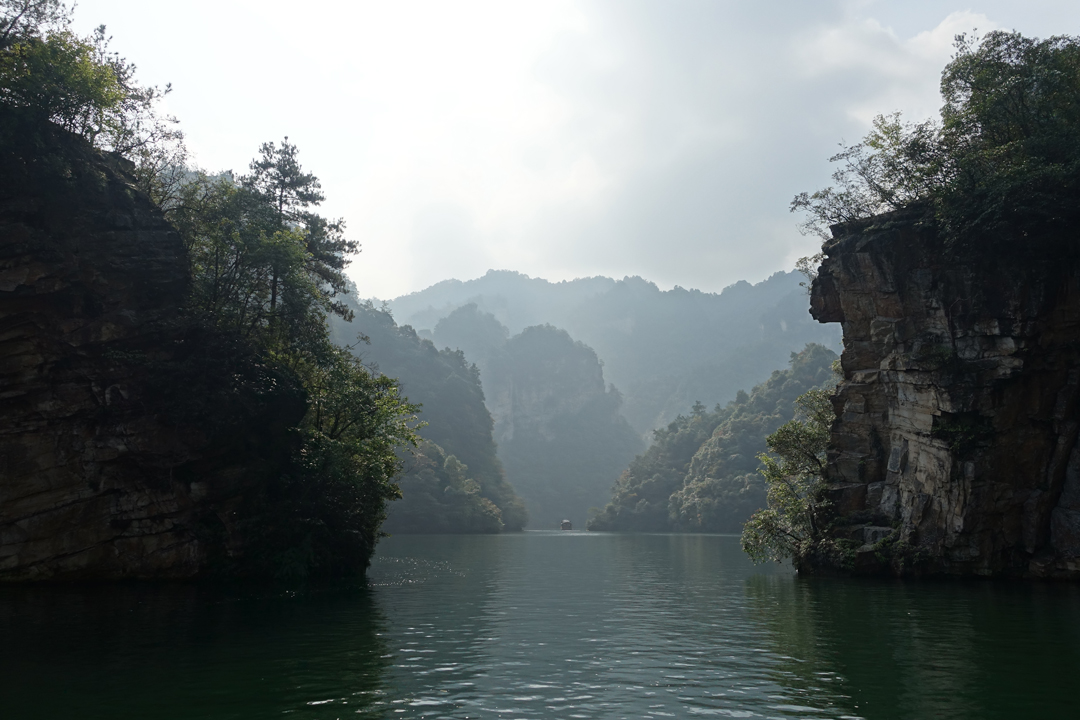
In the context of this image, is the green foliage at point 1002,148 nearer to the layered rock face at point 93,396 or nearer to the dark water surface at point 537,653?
the dark water surface at point 537,653

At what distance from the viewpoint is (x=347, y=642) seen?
17359mm

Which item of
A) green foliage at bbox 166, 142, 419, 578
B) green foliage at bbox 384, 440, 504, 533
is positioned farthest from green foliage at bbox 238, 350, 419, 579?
green foliage at bbox 384, 440, 504, 533

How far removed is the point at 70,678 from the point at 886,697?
15.1 metres

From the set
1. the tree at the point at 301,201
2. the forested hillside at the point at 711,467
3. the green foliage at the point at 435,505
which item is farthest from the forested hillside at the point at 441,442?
the tree at the point at 301,201

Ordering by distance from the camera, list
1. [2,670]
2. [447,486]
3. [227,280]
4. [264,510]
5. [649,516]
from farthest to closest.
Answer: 1. [649,516]
2. [447,486]
3. [227,280]
4. [264,510]
5. [2,670]

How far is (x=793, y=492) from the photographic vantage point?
3997cm

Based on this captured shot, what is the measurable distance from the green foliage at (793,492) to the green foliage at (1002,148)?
40.2ft

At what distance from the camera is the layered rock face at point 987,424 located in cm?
3222

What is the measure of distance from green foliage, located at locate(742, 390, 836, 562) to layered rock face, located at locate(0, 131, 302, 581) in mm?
27805

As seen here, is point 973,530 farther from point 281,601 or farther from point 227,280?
point 227,280

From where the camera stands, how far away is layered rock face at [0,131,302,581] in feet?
90.5

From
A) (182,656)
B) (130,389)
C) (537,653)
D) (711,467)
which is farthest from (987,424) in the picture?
(711,467)

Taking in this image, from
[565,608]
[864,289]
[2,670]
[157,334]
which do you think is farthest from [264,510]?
[864,289]

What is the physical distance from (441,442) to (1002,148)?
428ft
